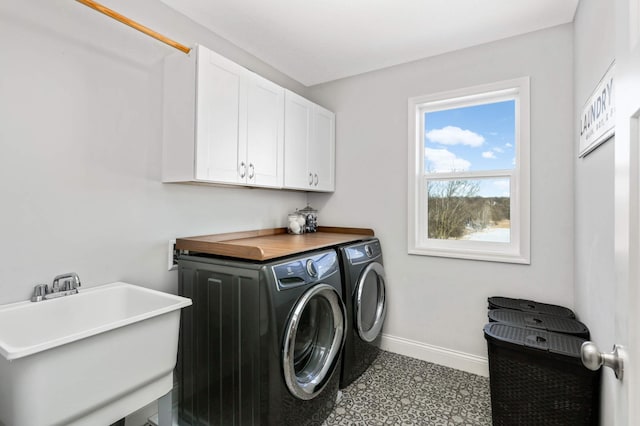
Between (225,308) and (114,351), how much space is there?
52 cm

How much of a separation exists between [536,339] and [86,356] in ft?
6.16

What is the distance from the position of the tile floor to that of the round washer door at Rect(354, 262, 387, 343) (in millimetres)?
305

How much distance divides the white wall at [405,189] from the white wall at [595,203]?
0.13m

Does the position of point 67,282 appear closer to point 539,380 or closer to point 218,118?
point 218,118

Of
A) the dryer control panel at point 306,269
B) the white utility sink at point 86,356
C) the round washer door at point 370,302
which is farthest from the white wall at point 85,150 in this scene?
the round washer door at point 370,302

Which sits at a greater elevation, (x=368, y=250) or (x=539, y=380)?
(x=368, y=250)

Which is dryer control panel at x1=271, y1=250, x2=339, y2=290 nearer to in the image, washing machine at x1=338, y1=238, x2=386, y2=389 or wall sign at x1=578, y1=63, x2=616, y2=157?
washing machine at x1=338, y1=238, x2=386, y2=389

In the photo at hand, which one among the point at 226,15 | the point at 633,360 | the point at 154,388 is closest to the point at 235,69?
the point at 226,15

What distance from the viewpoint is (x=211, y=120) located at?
6.01 ft

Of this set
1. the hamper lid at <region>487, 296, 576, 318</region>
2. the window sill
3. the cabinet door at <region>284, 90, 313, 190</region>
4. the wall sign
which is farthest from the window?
the cabinet door at <region>284, 90, 313, 190</region>

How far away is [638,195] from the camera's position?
569mm

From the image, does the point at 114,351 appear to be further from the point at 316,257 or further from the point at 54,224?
the point at 316,257

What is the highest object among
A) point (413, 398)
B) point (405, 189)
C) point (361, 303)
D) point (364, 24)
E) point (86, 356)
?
point (364, 24)

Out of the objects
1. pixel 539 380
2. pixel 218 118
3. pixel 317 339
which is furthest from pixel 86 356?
pixel 539 380
